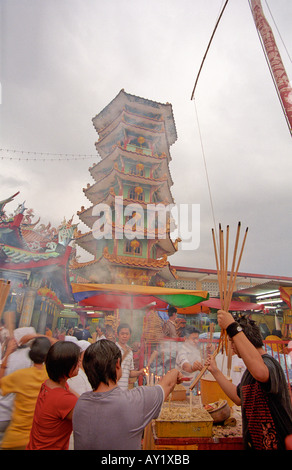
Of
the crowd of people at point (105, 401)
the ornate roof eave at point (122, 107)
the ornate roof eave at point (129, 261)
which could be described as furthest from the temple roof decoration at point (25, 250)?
the ornate roof eave at point (122, 107)

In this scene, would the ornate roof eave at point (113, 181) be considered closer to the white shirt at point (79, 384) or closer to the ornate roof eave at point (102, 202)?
the ornate roof eave at point (102, 202)

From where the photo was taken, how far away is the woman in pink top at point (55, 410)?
1.40 meters

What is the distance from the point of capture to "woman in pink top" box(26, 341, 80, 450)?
140 cm

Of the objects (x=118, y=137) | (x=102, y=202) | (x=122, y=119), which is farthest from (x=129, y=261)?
(x=122, y=119)

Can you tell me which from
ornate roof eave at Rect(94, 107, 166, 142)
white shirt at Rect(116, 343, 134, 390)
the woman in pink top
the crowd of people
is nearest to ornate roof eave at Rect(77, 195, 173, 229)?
ornate roof eave at Rect(94, 107, 166, 142)

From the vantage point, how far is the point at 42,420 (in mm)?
1409

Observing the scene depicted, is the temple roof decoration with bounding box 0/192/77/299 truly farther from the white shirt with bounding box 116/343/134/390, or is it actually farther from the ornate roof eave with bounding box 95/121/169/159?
the ornate roof eave with bounding box 95/121/169/159

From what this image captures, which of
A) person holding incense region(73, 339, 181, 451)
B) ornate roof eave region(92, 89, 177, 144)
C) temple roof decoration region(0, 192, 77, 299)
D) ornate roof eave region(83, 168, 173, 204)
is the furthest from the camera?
ornate roof eave region(92, 89, 177, 144)

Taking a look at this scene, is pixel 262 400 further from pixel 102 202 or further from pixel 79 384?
pixel 102 202

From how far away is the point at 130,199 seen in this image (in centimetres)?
1338

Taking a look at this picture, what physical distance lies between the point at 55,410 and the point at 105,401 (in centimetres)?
46

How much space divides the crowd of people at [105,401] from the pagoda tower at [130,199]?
990 cm

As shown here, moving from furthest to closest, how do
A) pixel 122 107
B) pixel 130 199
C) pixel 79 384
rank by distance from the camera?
1. pixel 122 107
2. pixel 130 199
3. pixel 79 384
